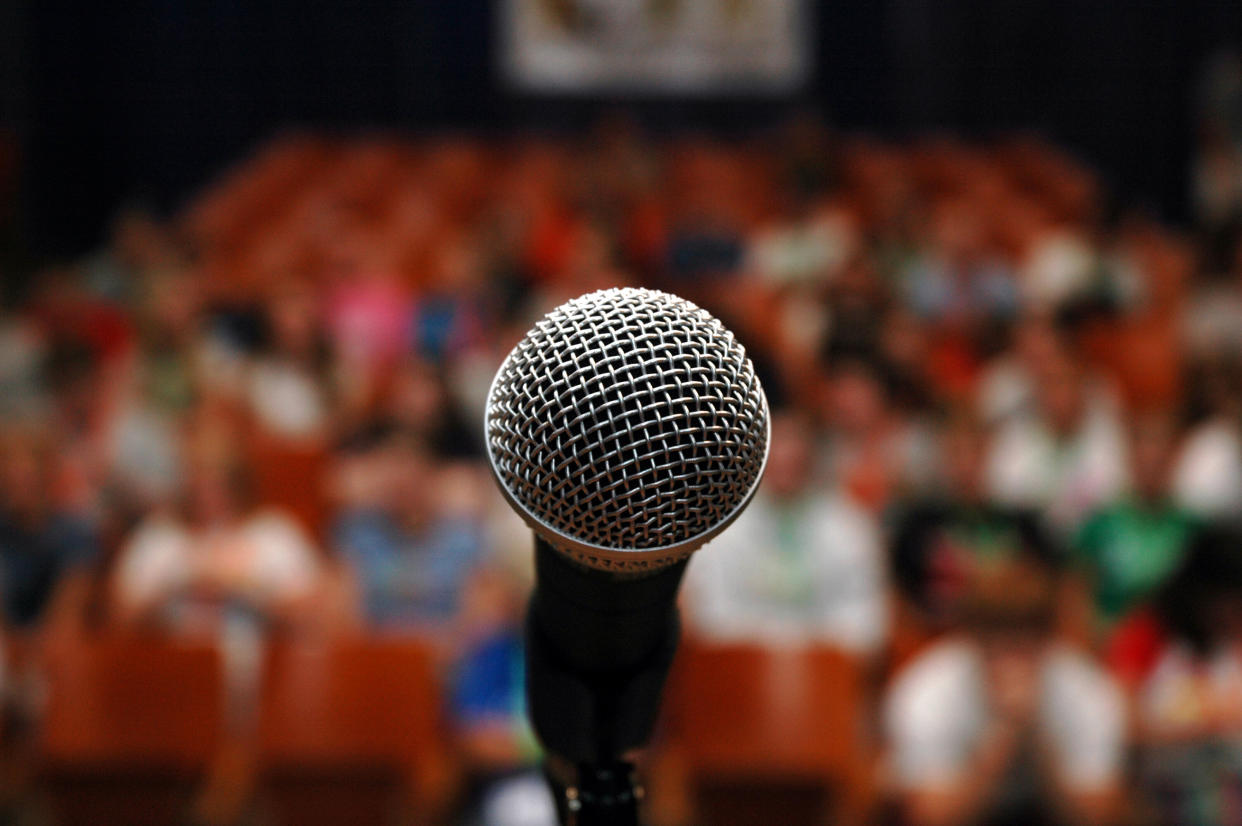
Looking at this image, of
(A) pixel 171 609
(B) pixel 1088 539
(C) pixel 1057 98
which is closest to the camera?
(A) pixel 171 609

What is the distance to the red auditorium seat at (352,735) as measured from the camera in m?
2.69

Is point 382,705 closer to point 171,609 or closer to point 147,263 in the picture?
point 171,609

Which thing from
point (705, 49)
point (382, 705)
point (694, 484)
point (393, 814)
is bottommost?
point (393, 814)

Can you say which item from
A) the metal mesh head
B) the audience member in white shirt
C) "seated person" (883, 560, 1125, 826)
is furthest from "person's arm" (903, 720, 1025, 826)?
the metal mesh head

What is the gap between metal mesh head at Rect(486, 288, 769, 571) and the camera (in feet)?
1.88

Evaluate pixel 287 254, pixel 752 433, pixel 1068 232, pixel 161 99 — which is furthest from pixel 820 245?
pixel 161 99

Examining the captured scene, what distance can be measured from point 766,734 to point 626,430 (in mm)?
2211

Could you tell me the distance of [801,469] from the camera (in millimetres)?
2926

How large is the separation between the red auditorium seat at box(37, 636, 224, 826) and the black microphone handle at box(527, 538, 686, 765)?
7.43 ft

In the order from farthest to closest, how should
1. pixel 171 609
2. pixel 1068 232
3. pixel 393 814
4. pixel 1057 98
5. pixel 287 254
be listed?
pixel 1057 98 < pixel 287 254 < pixel 1068 232 < pixel 171 609 < pixel 393 814

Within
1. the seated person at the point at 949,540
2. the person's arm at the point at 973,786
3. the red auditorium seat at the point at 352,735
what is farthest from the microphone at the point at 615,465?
the seated person at the point at 949,540

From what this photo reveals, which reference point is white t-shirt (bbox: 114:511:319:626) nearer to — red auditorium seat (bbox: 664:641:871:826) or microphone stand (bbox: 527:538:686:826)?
red auditorium seat (bbox: 664:641:871:826)

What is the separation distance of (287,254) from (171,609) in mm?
3611

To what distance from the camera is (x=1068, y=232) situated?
583 centimetres
